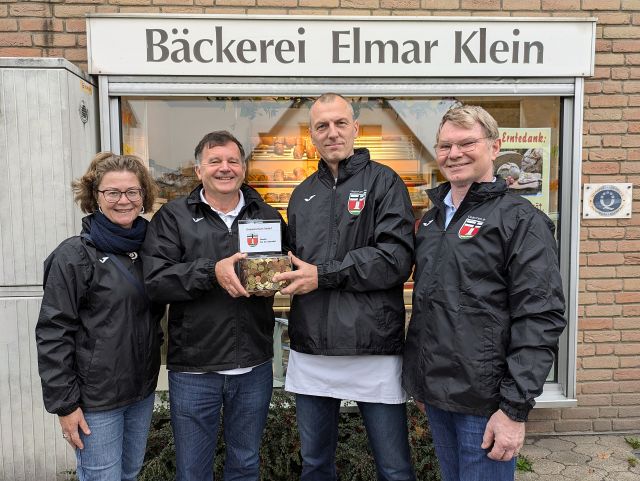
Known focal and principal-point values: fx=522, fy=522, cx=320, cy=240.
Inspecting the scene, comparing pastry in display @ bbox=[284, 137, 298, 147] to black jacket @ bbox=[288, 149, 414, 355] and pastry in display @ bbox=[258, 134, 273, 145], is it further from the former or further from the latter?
black jacket @ bbox=[288, 149, 414, 355]

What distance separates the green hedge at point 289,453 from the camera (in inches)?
Answer: 124

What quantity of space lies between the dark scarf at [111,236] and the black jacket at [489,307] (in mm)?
1234

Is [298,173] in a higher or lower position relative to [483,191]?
higher

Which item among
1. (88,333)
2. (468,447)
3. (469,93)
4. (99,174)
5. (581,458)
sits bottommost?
(581,458)

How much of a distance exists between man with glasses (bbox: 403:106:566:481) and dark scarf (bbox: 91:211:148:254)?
4.02ft

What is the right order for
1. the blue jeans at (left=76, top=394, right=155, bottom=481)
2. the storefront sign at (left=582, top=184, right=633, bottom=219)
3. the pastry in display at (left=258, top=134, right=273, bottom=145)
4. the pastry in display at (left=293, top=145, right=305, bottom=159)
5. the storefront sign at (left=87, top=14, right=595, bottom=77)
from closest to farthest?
the blue jeans at (left=76, top=394, right=155, bottom=481)
the storefront sign at (left=87, top=14, right=595, bottom=77)
the storefront sign at (left=582, top=184, right=633, bottom=219)
the pastry in display at (left=258, top=134, right=273, bottom=145)
the pastry in display at (left=293, top=145, right=305, bottom=159)

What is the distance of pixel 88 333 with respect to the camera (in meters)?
2.11

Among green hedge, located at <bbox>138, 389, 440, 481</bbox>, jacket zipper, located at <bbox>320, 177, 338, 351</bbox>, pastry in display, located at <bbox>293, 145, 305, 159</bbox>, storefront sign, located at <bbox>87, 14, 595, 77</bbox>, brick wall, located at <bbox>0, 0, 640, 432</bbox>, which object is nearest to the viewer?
jacket zipper, located at <bbox>320, 177, 338, 351</bbox>

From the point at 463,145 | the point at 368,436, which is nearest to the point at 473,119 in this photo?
the point at 463,145

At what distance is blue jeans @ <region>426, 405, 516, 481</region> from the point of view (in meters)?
1.96

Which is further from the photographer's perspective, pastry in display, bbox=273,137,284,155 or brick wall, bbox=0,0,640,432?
pastry in display, bbox=273,137,284,155

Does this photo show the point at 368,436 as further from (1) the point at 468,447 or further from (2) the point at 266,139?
(2) the point at 266,139

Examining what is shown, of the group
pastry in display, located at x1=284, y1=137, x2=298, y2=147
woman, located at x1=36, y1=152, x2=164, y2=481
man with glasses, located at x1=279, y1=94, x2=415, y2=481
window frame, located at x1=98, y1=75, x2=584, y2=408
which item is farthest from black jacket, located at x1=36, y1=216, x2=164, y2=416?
pastry in display, located at x1=284, y1=137, x2=298, y2=147

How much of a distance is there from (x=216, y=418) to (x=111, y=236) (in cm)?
99
